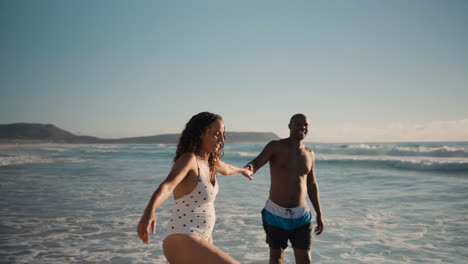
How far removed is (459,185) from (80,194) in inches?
549

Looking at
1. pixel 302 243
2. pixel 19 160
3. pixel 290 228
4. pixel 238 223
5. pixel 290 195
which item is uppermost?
pixel 290 195

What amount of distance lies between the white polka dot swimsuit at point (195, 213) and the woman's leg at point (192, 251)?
5 centimetres

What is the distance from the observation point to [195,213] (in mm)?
2520

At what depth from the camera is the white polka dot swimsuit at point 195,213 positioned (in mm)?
2463

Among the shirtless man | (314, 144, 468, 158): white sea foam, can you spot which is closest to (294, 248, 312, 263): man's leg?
the shirtless man

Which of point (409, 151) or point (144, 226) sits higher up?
point (144, 226)

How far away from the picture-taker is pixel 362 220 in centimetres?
754

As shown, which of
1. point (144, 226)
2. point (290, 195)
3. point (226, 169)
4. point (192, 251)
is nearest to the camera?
point (144, 226)

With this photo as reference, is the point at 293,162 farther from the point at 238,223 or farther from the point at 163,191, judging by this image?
the point at 238,223

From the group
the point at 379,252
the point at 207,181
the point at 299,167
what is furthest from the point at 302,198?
the point at 379,252

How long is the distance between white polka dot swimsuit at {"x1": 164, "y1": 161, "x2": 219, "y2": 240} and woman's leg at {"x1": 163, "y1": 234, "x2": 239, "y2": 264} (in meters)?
0.05

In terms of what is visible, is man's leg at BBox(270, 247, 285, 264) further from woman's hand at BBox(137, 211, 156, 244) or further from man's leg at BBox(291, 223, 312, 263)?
woman's hand at BBox(137, 211, 156, 244)

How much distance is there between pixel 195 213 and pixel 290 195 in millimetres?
1553

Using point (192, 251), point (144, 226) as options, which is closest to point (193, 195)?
point (192, 251)
